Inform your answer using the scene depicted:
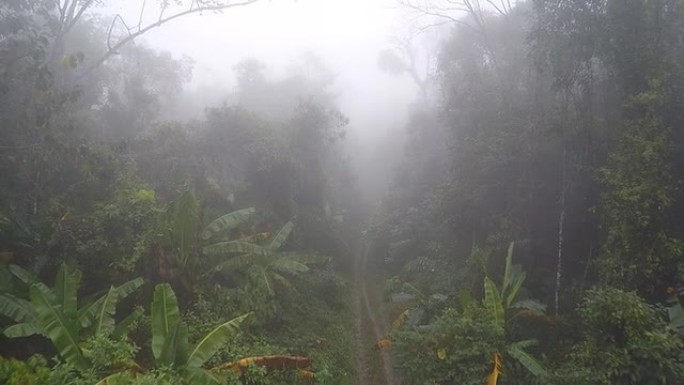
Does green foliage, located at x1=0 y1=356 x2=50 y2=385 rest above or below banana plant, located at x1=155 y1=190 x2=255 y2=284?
below

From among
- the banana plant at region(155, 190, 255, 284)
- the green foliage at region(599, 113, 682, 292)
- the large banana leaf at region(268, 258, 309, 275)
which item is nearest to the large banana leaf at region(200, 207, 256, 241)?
the banana plant at region(155, 190, 255, 284)

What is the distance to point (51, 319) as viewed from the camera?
631cm

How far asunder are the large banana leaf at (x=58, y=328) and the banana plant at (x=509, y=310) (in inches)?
247

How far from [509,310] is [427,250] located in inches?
264

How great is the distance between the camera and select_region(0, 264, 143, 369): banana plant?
622cm

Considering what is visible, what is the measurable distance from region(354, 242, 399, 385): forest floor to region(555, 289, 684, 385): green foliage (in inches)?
160

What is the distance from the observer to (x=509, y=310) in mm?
9633

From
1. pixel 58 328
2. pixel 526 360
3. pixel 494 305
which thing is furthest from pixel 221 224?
pixel 526 360

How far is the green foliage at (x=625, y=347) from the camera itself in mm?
6371

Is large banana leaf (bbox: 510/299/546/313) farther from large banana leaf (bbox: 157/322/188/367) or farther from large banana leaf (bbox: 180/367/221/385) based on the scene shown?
large banana leaf (bbox: 157/322/188/367)

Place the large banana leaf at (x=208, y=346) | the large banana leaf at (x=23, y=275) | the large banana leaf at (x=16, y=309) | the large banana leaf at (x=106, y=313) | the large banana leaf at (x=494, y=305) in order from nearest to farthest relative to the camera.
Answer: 1. the large banana leaf at (x=208, y=346)
2. the large banana leaf at (x=16, y=309)
3. the large banana leaf at (x=106, y=313)
4. the large banana leaf at (x=23, y=275)
5. the large banana leaf at (x=494, y=305)

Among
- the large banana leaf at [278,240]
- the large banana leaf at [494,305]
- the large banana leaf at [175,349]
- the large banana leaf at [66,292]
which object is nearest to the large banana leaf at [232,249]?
the large banana leaf at [278,240]

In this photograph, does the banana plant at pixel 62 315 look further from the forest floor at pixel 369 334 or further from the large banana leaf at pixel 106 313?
the forest floor at pixel 369 334

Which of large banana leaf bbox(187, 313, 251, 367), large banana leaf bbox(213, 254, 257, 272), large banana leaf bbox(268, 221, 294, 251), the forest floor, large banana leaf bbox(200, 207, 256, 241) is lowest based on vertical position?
A: the forest floor
